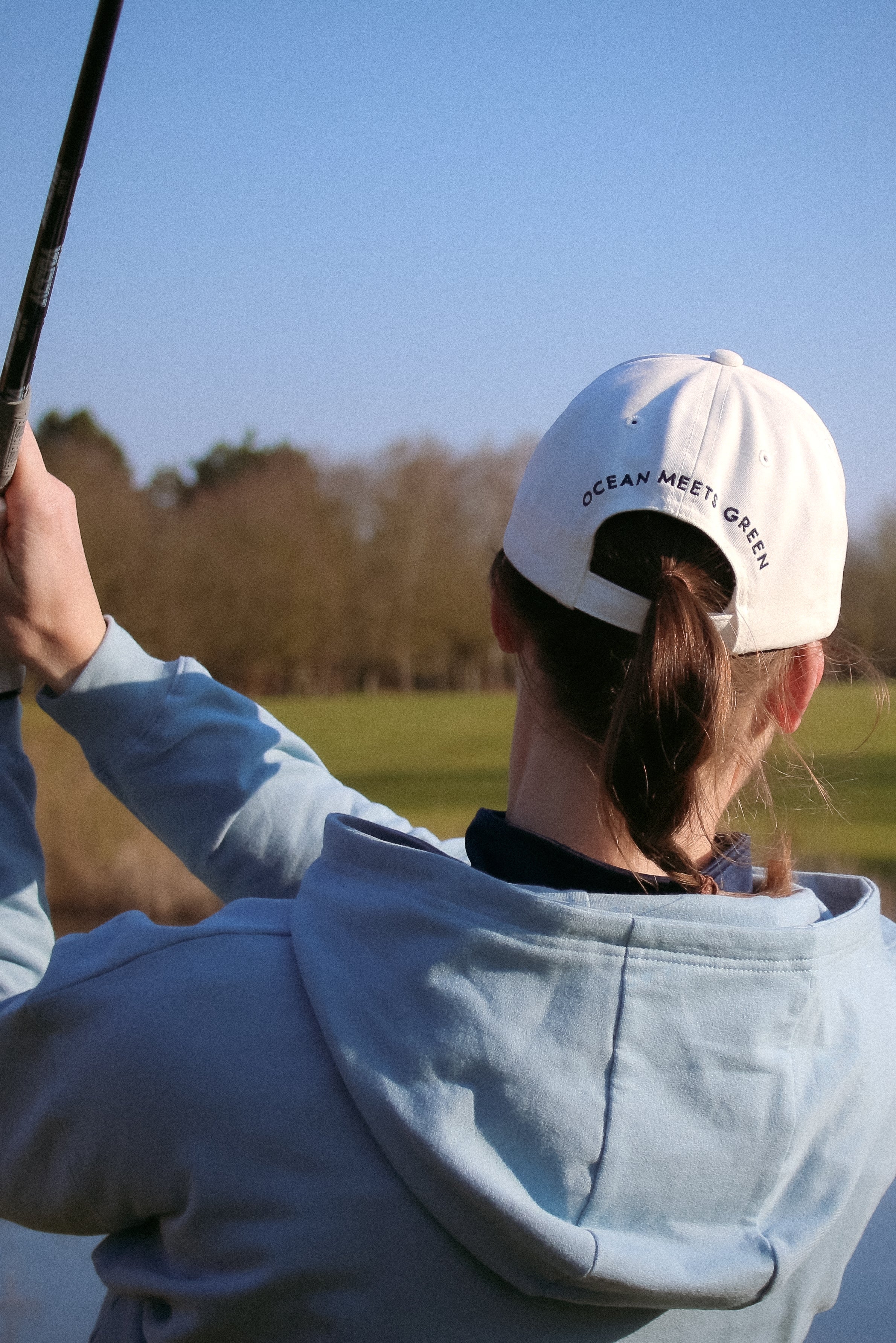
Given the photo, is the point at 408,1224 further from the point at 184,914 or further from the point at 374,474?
the point at 374,474

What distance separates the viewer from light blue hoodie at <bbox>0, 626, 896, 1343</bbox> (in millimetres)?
534

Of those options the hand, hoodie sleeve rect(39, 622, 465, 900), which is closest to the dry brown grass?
hoodie sleeve rect(39, 622, 465, 900)

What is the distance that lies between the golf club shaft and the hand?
0.02m

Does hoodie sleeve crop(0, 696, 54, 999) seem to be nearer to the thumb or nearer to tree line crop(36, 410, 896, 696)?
the thumb

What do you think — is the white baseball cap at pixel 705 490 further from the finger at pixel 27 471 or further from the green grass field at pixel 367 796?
the green grass field at pixel 367 796

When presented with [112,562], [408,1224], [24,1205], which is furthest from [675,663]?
[112,562]

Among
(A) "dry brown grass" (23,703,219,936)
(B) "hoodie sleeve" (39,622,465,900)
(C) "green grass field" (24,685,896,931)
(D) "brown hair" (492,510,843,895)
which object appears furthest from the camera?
(A) "dry brown grass" (23,703,219,936)

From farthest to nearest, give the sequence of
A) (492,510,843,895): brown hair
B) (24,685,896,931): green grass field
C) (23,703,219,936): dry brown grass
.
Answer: (23,703,219,936): dry brown grass, (24,685,896,931): green grass field, (492,510,843,895): brown hair

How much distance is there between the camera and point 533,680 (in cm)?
65

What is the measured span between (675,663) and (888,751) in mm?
4769

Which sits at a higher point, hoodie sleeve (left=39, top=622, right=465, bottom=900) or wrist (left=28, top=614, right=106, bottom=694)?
wrist (left=28, top=614, right=106, bottom=694)

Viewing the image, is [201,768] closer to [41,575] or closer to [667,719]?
A: [41,575]

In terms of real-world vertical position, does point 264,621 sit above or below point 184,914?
above

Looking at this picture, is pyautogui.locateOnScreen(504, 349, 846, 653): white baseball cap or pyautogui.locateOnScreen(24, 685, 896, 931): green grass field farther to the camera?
pyautogui.locateOnScreen(24, 685, 896, 931): green grass field
